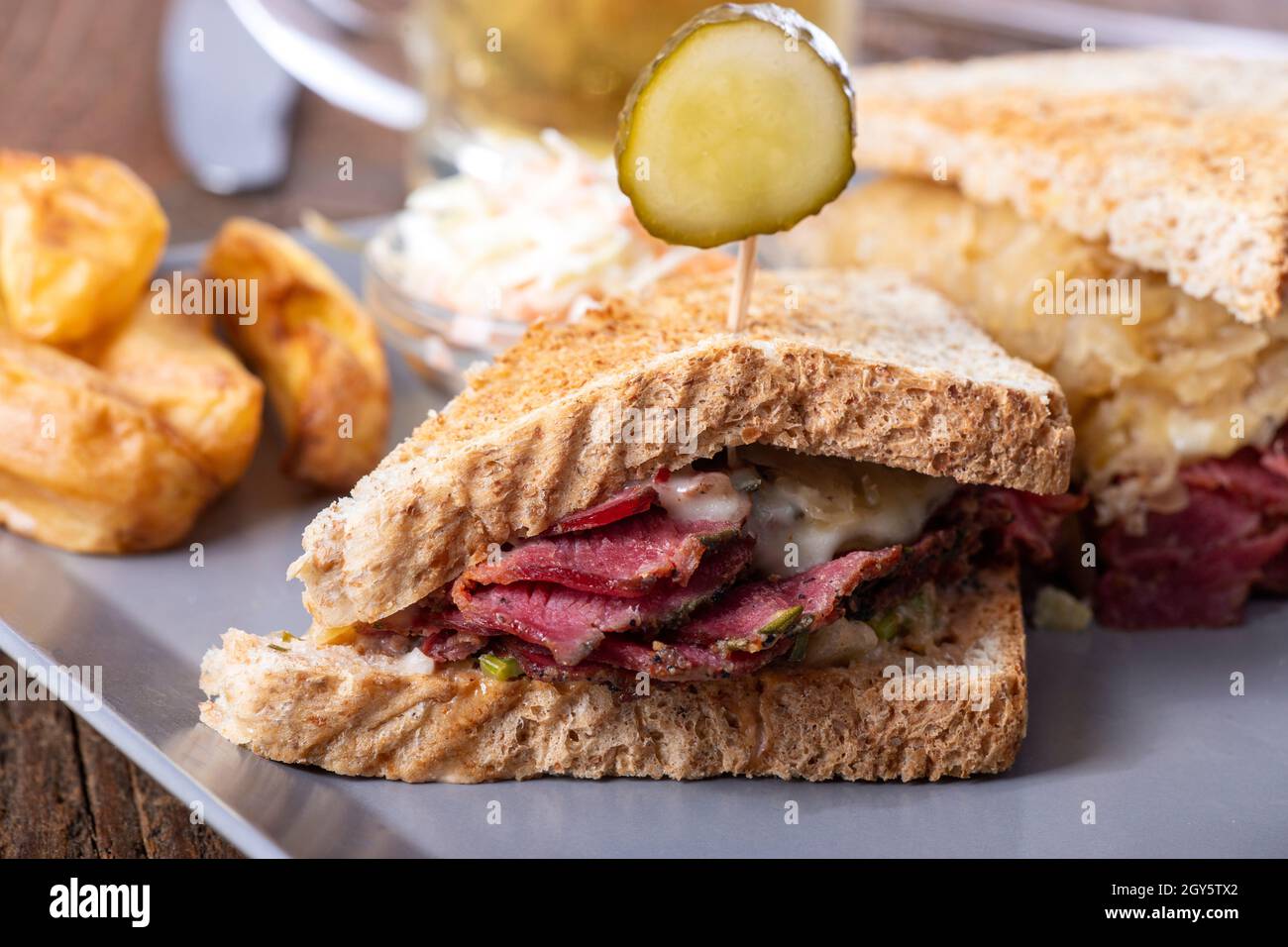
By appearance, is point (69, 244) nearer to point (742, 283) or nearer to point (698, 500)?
point (742, 283)

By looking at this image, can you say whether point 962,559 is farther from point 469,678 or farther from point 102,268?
point 102,268

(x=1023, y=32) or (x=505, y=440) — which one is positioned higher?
(x=1023, y=32)

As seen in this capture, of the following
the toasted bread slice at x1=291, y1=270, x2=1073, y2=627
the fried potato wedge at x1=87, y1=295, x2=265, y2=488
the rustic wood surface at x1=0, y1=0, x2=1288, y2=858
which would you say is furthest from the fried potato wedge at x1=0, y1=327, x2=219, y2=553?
the rustic wood surface at x1=0, y1=0, x2=1288, y2=858

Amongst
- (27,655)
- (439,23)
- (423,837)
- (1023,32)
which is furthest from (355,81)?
(423,837)

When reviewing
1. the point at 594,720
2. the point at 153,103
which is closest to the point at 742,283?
the point at 594,720

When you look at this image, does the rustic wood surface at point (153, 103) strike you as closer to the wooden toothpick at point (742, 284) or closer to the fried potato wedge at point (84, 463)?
the fried potato wedge at point (84, 463)

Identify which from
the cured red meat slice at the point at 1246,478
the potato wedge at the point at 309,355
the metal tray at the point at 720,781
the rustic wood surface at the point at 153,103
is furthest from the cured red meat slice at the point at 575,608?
the rustic wood surface at the point at 153,103
